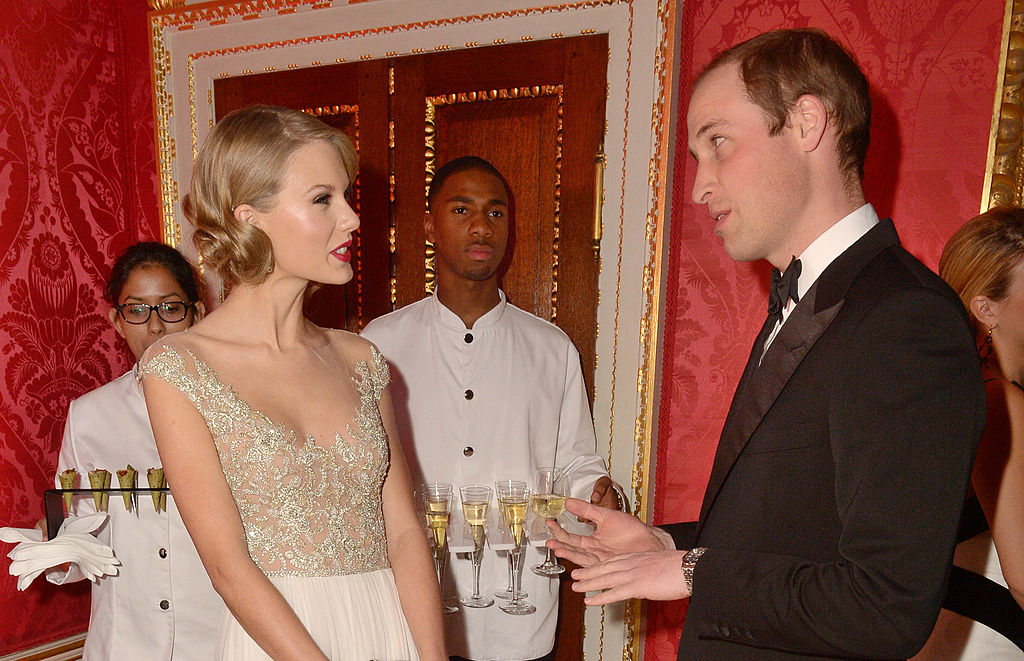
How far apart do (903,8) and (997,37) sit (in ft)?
1.00

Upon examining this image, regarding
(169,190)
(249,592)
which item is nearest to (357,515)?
(249,592)

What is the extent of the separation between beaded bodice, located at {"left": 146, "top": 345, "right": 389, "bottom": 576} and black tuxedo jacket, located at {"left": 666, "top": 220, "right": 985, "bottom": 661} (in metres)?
0.78

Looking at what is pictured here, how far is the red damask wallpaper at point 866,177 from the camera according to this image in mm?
2428

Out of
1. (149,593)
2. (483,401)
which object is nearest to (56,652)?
(149,593)

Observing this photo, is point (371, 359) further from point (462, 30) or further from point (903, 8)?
point (903, 8)

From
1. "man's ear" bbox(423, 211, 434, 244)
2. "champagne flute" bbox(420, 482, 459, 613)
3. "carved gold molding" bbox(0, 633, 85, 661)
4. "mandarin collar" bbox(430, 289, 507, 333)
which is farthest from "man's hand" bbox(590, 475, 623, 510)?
"carved gold molding" bbox(0, 633, 85, 661)

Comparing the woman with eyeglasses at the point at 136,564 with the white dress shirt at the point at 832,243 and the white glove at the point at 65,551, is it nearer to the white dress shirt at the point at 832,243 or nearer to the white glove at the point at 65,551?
the white glove at the point at 65,551

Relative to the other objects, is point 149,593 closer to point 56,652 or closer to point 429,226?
point 56,652

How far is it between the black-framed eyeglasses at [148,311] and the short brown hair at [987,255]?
253 centimetres

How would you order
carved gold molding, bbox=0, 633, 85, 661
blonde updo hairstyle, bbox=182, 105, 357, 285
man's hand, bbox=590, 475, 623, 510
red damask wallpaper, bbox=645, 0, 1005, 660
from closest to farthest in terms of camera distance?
blonde updo hairstyle, bbox=182, 105, 357, 285
red damask wallpaper, bbox=645, 0, 1005, 660
man's hand, bbox=590, 475, 623, 510
carved gold molding, bbox=0, 633, 85, 661

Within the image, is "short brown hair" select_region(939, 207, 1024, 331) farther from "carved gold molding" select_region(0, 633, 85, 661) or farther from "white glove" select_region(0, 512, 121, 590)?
"carved gold molding" select_region(0, 633, 85, 661)

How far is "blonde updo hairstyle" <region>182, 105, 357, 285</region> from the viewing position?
1663 millimetres

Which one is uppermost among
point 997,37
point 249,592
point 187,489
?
point 997,37

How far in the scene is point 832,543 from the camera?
124 centimetres
